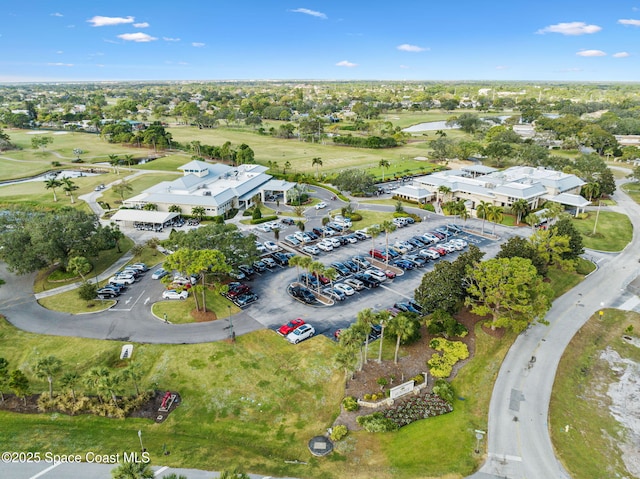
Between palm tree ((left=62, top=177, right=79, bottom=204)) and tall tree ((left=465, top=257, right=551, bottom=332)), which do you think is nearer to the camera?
tall tree ((left=465, top=257, right=551, bottom=332))

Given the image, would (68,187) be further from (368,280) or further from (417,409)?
(417,409)

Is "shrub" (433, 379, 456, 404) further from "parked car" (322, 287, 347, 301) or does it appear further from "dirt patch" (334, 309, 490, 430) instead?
"parked car" (322, 287, 347, 301)

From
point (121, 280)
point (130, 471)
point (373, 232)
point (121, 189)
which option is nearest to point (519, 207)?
point (373, 232)

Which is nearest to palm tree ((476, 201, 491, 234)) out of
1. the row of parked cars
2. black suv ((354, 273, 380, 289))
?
black suv ((354, 273, 380, 289))

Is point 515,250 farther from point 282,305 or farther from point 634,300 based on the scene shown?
point 282,305

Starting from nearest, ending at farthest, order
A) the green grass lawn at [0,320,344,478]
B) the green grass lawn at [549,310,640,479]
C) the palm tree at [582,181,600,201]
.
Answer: the green grass lawn at [549,310,640,479] → the green grass lawn at [0,320,344,478] → the palm tree at [582,181,600,201]

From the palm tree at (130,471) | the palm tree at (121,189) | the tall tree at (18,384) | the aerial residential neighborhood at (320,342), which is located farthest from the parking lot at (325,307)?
the palm tree at (121,189)
